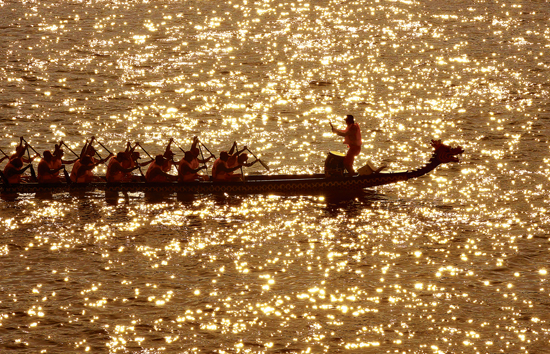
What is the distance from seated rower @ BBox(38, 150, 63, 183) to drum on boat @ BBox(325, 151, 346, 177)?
7597 mm

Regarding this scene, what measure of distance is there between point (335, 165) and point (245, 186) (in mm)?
2629

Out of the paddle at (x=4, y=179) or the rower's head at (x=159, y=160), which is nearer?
the paddle at (x=4, y=179)

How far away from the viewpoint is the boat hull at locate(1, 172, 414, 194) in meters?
28.8

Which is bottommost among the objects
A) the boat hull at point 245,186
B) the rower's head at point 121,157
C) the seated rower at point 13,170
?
the boat hull at point 245,186

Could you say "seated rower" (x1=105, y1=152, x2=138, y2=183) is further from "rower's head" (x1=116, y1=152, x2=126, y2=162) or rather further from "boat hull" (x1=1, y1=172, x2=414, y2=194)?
"boat hull" (x1=1, y1=172, x2=414, y2=194)

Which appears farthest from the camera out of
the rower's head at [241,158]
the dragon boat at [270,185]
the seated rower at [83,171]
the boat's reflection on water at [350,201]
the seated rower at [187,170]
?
the rower's head at [241,158]

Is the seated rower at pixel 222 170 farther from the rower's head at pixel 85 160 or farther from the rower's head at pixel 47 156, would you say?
the rower's head at pixel 47 156

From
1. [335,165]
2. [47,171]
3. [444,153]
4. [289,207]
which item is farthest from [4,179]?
[444,153]

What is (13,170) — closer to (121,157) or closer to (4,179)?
(4,179)

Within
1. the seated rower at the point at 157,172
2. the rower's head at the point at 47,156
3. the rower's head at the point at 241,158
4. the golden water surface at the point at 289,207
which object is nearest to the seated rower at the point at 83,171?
the golden water surface at the point at 289,207

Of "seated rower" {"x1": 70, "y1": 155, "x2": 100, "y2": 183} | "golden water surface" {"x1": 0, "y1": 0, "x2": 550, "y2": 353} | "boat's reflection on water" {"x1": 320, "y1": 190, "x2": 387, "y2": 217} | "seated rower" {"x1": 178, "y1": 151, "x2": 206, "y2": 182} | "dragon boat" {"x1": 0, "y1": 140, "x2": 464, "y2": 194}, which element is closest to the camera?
"golden water surface" {"x1": 0, "y1": 0, "x2": 550, "y2": 353}

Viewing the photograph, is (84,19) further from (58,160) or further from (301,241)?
(301,241)

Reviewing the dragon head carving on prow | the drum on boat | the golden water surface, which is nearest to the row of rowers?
the golden water surface

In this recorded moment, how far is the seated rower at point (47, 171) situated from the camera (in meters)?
28.9
